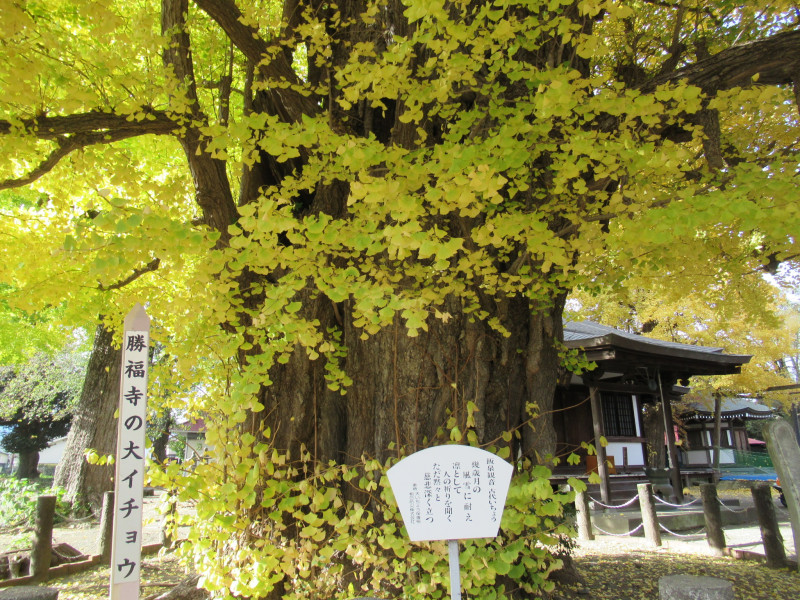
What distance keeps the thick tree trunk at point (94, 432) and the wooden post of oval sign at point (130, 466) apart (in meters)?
7.67

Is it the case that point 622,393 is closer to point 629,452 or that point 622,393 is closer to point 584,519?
point 629,452

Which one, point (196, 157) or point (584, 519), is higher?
point (196, 157)

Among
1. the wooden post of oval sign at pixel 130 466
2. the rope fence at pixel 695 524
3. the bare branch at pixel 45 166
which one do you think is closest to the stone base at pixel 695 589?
the wooden post of oval sign at pixel 130 466

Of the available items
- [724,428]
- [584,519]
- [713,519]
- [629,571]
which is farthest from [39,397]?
[724,428]

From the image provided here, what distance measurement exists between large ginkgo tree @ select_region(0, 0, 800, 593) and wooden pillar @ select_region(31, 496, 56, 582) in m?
2.53

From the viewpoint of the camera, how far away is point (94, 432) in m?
10.1

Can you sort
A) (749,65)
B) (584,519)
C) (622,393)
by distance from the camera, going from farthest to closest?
(622,393) → (584,519) → (749,65)

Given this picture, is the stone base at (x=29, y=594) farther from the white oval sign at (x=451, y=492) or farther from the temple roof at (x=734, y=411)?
the temple roof at (x=734, y=411)

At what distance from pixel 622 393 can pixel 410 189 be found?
404 inches

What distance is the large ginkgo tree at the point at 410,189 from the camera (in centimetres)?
300

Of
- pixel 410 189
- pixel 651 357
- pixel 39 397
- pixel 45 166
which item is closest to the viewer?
pixel 410 189

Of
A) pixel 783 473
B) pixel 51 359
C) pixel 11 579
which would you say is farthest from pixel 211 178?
pixel 51 359

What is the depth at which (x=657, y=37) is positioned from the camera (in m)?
5.38

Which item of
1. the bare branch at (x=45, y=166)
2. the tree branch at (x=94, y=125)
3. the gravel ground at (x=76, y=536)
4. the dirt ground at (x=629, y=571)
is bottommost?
the dirt ground at (x=629, y=571)
